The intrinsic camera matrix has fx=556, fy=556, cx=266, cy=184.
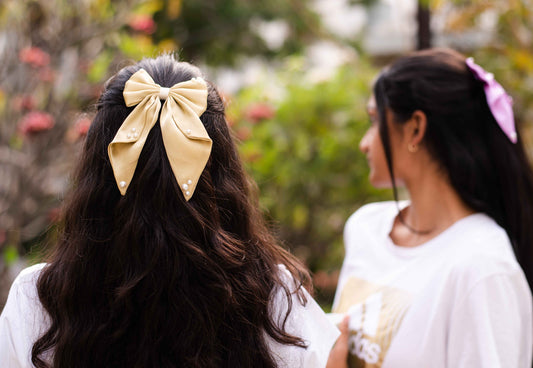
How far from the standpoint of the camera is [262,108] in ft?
12.4

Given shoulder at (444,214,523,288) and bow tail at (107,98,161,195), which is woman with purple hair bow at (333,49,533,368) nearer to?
shoulder at (444,214,523,288)

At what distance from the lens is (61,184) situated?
4129 millimetres

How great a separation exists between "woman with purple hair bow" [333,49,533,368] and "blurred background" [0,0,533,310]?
1.13 m

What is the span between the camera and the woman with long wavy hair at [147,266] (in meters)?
1.20

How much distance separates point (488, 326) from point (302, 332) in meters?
0.58

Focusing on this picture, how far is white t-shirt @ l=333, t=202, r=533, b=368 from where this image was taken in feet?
5.21

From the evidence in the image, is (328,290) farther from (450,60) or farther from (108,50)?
(450,60)

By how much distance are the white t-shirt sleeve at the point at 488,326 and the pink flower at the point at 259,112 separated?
7.78ft

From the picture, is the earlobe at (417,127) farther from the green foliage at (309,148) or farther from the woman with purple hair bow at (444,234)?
the green foliage at (309,148)

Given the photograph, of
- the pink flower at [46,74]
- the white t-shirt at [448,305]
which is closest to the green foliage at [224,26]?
the pink flower at [46,74]

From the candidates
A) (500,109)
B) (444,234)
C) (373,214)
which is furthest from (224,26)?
(444,234)

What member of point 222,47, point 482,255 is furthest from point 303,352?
point 222,47

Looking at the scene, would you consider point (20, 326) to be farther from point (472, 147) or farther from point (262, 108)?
point (262, 108)

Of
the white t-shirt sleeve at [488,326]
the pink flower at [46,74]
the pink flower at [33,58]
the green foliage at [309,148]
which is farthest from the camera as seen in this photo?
the green foliage at [309,148]
